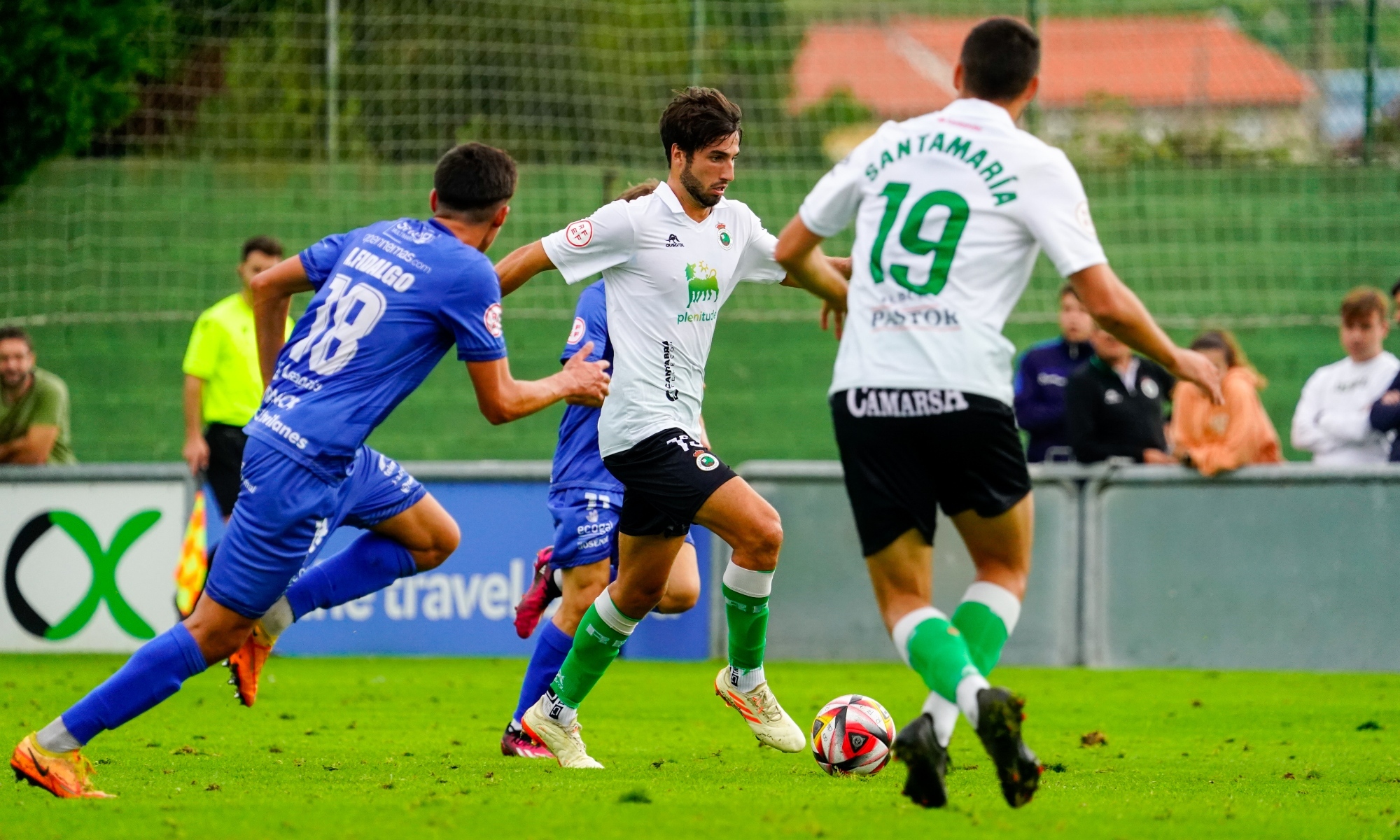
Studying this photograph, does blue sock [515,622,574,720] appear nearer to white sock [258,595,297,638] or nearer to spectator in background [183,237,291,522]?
white sock [258,595,297,638]

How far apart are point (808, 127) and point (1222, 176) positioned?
12.5 feet

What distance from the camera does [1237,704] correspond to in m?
8.79

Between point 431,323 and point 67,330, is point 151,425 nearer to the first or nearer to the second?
point 67,330

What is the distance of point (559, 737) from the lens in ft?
20.7

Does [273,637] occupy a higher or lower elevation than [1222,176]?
lower

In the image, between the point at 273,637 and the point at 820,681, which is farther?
the point at 820,681

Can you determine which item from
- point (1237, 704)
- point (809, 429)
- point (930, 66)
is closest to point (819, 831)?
point (1237, 704)

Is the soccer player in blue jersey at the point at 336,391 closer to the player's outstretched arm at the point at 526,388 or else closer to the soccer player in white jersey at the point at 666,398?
the player's outstretched arm at the point at 526,388

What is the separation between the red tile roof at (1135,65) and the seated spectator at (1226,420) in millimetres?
4439

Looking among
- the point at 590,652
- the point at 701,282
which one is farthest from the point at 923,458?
the point at 590,652

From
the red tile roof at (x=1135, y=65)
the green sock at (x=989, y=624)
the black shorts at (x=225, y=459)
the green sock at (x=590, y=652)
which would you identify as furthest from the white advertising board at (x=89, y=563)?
the green sock at (x=989, y=624)

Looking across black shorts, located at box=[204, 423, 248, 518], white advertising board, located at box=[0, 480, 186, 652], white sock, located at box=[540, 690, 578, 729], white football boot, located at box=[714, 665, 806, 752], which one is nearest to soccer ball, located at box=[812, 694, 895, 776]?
white football boot, located at box=[714, 665, 806, 752]

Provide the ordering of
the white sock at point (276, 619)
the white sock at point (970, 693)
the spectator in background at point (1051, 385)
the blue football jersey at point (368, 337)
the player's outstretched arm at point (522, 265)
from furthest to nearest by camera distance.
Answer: the spectator in background at point (1051, 385) < the player's outstretched arm at point (522, 265) < the white sock at point (276, 619) < the blue football jersey at point (368, 337) < the white sock at point (970, 693)

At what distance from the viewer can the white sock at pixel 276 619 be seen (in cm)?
592
